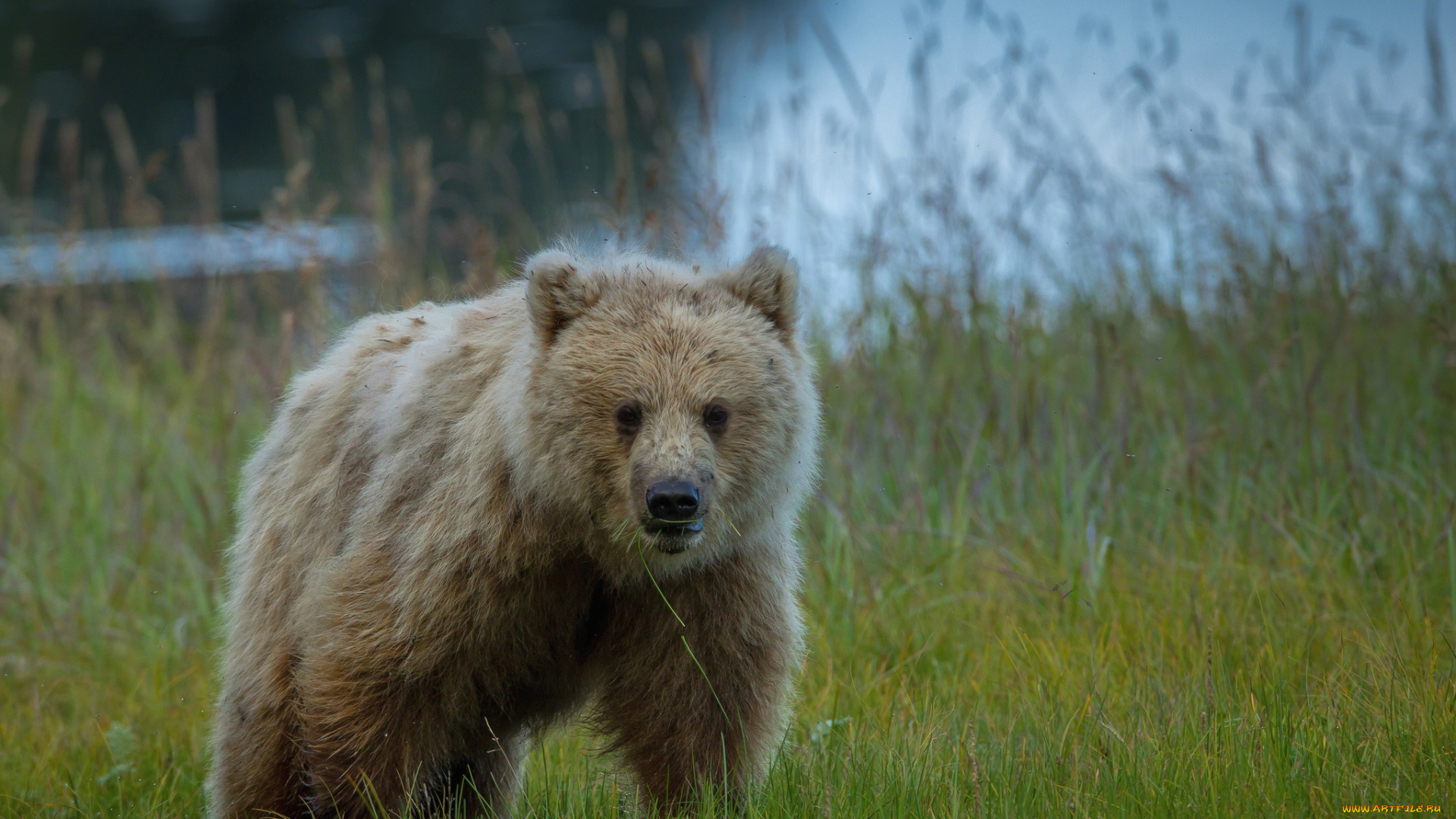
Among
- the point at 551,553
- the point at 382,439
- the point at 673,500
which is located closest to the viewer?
the point at 673,500

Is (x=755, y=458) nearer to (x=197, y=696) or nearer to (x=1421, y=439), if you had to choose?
(x=197, y=696)

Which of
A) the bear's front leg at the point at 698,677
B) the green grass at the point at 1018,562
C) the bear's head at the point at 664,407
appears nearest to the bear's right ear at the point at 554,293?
the bear's head at the point at 664,407

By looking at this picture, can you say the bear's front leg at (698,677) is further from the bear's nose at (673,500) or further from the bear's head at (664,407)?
the bear's nose at (673,500)

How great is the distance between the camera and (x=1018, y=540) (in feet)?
17.5

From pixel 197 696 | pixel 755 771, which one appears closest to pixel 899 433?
pixel 755 771

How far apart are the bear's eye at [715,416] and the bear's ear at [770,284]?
376 mm

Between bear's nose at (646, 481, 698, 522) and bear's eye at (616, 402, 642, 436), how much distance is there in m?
0.24

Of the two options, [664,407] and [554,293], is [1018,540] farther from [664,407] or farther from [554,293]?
[554,293]

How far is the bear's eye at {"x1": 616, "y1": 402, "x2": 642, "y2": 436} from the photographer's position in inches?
129

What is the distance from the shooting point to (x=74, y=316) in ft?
24.5

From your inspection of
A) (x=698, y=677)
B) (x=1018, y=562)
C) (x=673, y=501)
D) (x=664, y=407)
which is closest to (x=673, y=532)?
(x=673, y=501)

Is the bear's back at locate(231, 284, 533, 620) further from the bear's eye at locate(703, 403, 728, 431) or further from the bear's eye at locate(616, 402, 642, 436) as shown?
the bear's eye at locate(703, 403, 728, 431)

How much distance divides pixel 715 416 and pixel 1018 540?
2396 millimetres

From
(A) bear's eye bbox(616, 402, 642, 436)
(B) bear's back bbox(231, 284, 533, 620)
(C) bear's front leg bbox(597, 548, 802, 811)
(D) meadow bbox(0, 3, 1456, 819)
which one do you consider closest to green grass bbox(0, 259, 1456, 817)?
(D) meadow bbox(0, 3, 1456, 819)
